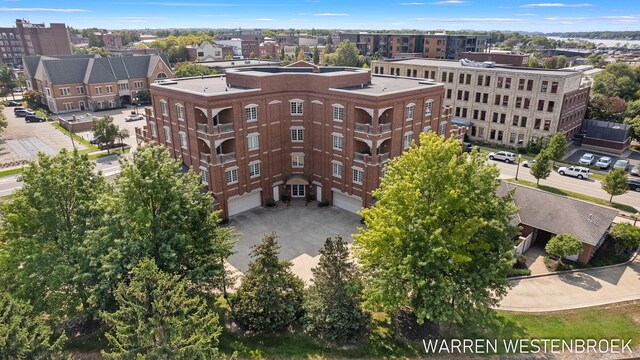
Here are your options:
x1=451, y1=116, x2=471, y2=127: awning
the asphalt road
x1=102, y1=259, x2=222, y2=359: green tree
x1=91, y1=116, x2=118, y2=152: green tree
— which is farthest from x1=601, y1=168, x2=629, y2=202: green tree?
x1=91, y1=116, x2=118, y2=152: green tree

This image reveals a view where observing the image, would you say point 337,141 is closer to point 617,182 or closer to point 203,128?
point 203,128

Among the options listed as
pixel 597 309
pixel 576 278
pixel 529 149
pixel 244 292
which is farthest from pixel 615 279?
pixel 529 149

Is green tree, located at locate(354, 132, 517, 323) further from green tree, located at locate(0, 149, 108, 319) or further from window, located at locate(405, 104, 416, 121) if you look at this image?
window, located at locate(405, 104, 416, 121)

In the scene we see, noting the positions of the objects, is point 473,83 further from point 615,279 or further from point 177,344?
point 177,344

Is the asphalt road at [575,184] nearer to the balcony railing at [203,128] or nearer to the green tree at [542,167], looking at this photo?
the green tree at [542,167]

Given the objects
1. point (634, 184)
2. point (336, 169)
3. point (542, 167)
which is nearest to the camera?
point (336, 169)

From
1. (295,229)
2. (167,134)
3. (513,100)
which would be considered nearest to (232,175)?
(295,229)
